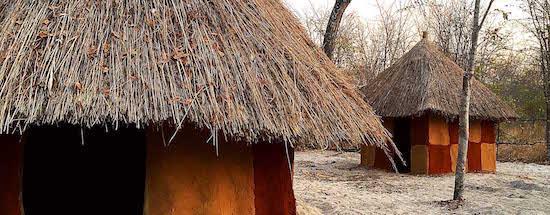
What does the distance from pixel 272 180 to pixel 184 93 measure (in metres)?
1.30

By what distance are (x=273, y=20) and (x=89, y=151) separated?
305cm

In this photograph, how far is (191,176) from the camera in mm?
4125

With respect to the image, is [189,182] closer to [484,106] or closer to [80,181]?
[80,181]

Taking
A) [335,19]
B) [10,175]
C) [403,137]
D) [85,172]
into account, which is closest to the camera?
[10,175]

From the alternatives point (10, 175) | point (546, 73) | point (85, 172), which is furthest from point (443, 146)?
point (10, 175)

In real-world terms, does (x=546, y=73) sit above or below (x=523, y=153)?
above

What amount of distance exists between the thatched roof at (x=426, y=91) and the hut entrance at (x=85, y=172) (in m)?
6.24

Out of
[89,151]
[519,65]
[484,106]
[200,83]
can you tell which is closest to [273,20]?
[200,83]

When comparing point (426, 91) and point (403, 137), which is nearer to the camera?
point (426, 91)

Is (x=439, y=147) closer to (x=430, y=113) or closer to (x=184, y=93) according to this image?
(x=430, y=113)

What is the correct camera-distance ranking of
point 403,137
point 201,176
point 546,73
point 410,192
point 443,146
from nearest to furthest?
point 201,176 → point 410,192 → point 443,146 → point 403,137 → point 546,73

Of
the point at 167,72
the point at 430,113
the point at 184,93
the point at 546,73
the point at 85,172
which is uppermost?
A: the point at 546,73

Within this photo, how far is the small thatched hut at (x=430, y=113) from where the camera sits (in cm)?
1113

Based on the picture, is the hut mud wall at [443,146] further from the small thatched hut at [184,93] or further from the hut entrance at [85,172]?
the small thatched hut at [184,93]
